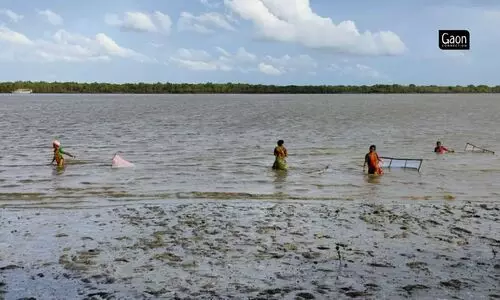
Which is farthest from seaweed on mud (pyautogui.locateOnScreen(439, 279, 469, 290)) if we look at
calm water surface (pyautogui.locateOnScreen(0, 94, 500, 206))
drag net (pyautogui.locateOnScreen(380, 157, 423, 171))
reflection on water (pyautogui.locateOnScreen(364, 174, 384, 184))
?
drag net (pyautogui.locateOnScreen(380, 157, 423, 171))

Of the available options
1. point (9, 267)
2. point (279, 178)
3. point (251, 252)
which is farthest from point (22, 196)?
point (251, 252)

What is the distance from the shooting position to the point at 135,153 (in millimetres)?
34188

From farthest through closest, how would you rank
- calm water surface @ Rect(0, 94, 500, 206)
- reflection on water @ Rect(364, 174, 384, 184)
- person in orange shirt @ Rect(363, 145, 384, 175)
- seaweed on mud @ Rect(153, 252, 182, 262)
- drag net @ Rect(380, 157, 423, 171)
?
drag net @ Rect(380, 157, 423, 171) < person in orange shirt @ Rect(363, 145, 384, 175) < reflection on water @ Rect(364, 174, 384, 184) < calm water surface @ Rect(0, 94, 500, 206) < seaweed on mud @ Rect(153, 252, 182, 262)

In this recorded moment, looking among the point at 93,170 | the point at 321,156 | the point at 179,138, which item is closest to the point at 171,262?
the point at 93,170

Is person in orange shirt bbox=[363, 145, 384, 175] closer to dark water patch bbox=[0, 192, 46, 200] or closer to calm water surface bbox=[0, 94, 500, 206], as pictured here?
calm water surface bbox=[0, 94, 500, 206]

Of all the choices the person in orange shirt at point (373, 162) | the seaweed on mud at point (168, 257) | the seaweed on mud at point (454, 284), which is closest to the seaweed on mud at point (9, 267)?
the seaweed on mud at point (168, 257)

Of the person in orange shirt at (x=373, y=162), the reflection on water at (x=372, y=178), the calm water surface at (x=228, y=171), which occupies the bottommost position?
the calm water surface at (x=228, y=171)

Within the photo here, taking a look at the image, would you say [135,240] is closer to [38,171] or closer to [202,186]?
[202,186]

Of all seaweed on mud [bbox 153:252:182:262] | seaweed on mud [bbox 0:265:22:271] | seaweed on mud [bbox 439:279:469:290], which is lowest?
seaweed on mud [bbox 0:265:22:271]

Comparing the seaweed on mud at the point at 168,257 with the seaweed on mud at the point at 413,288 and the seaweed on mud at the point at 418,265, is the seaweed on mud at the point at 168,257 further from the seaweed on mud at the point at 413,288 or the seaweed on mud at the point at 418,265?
the seaweed on mud at the point at 418,265

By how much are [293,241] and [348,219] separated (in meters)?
2.83

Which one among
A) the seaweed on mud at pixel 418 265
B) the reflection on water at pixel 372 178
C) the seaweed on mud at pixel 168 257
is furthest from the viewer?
the reflection on water at pixel 372 178

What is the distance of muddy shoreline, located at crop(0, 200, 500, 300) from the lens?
31.0ft

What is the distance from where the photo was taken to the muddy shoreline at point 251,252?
31.0 ft
